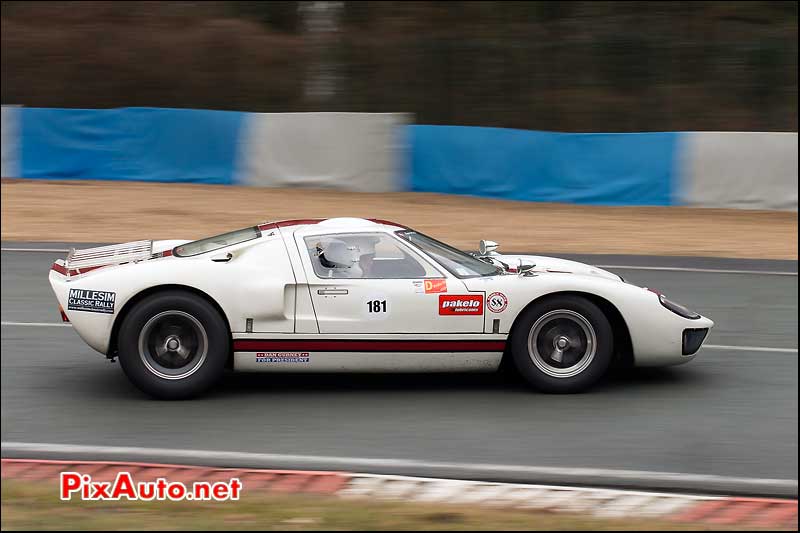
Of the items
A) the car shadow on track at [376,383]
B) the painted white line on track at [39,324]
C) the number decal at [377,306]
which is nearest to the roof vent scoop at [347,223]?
the number decal at [377,306]

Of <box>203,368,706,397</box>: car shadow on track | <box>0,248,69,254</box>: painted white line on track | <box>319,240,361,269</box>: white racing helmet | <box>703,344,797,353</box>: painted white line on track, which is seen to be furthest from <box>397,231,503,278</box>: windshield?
<box>0,248,69,254</box>: painted white line on track

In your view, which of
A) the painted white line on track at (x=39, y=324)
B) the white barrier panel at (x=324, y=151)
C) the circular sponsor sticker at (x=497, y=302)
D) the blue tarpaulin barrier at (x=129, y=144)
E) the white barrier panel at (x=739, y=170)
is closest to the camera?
the circular sponsor sticker at (x=497, y=302)

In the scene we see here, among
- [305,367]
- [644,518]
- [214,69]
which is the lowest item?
[644,518]

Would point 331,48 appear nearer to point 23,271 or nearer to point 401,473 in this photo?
point 23,271

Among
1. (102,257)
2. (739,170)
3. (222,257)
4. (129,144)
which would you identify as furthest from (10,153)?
(222,257)

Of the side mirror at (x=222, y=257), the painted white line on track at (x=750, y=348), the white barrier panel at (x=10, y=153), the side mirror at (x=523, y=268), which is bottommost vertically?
the painted white line on track at (x=750, y=348)

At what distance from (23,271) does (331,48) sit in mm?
14924

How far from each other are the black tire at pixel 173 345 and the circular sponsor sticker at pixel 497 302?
167 cm

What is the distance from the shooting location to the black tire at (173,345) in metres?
6.79

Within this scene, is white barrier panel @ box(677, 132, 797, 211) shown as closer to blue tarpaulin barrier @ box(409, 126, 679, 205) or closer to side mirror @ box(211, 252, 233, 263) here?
blue tarpaulin barrier @ box(409, 126, 679, 205)

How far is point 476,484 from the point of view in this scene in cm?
539

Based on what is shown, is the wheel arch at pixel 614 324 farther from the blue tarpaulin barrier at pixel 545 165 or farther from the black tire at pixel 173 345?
the blue tarpaulin barrier at pixel 545 165

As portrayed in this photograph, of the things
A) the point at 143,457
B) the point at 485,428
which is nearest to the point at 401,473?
the point at 485,428

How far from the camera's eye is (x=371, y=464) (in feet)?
18.9
